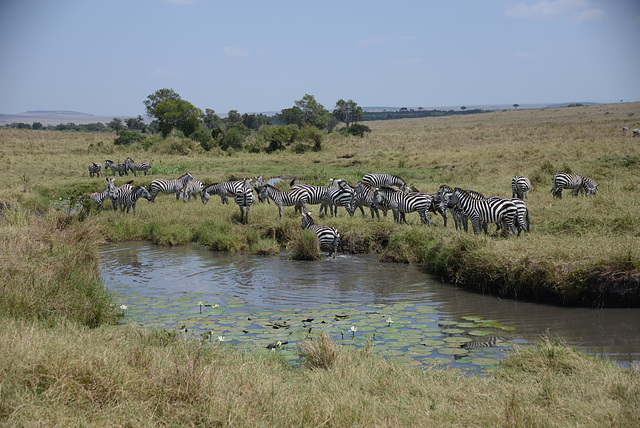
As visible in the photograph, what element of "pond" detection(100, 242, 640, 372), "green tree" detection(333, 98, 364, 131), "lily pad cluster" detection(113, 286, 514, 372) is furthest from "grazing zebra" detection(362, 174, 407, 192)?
"green tree" detection(333, 98, 364, 131)

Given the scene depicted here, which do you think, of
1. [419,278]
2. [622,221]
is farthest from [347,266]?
[622,221]

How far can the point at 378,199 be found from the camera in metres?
15.7

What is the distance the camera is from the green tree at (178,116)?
58.4 meters

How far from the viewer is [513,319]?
8.57 meters

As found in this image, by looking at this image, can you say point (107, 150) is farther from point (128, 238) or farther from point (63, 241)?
point (63, 241)

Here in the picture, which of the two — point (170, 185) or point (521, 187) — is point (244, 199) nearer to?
point (170, 185)

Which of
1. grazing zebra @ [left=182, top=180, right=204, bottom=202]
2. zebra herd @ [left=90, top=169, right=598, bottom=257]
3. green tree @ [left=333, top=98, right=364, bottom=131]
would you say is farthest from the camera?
green tree @ [left=333, top=98, right=364, bottom=131]

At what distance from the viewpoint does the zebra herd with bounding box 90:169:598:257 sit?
12.7m

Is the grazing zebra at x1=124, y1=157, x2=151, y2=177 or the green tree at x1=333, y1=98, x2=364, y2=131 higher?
the green tree at x1=333, y1=98, x2=364, y2=131

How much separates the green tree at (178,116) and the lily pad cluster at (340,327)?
169 feet

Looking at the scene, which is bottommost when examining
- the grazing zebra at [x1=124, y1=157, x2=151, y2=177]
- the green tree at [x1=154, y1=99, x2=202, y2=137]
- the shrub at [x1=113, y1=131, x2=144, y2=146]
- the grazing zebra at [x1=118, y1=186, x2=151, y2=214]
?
the grazing zebra at [x1=118, y1=186, x2=151, y2=214]

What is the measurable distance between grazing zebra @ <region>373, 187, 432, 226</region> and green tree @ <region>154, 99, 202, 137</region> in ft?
154

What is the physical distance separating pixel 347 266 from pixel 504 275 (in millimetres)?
4096

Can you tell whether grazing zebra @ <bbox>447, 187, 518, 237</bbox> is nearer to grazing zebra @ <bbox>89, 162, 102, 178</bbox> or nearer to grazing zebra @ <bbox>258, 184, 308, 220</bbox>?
grazing zebra @ <bbox>258, 184, 308, 220</bbox>
